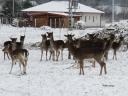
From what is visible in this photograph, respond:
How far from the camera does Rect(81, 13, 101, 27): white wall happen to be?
297 ft

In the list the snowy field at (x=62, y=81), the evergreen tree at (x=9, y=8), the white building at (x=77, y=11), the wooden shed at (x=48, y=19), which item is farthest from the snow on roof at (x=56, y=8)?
the snowy field at (x=62, y=81)

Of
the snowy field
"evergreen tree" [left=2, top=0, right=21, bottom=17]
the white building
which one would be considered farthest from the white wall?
the snowy field

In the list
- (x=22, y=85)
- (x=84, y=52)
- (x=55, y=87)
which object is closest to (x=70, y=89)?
(x=55, y=87)

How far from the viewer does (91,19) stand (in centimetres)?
9331

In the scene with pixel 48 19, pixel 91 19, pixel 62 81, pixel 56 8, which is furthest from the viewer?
pixel 91 19

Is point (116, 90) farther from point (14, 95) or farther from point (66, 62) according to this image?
point (66, 62)

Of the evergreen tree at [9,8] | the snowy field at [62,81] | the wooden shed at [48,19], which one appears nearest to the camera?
the snowy field at [62,81]

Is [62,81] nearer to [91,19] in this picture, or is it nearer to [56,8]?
[56,8]

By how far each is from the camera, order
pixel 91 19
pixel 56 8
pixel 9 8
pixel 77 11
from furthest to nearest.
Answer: pixel 9 8 → pixel 91 19 → pixel 56 8 → pixel 77 11

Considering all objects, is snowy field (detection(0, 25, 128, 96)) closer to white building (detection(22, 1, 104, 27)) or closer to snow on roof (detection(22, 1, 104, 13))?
white building (detection(22, 1, 104, 27))

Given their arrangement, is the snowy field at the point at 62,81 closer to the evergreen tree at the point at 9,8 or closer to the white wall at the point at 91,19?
the white wall at the point at 91,19

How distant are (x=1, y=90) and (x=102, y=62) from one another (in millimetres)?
5590

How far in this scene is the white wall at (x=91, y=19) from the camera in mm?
90562

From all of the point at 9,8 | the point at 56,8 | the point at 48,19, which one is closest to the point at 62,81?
the point at 48,19
